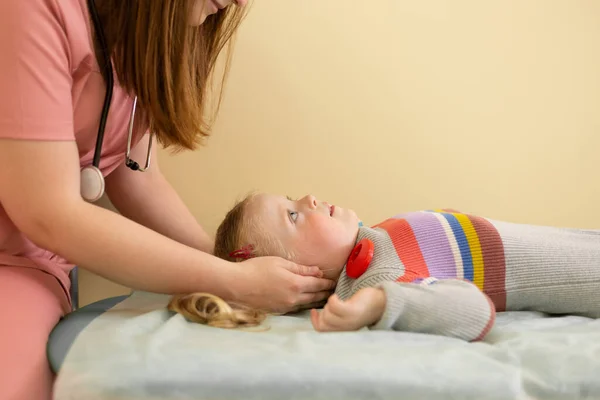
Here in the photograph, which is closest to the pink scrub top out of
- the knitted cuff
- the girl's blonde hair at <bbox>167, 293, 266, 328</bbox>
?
the girl's blonde hair at <bbox>167, 293, 266, 328</bbox>

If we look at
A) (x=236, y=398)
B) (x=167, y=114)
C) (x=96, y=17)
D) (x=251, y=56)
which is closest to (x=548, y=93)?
(x=251, y=56)

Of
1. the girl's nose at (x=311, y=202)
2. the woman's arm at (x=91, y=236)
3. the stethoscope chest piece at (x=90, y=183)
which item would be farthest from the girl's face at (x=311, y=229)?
the stethoscope chest piece at (x=90, y=183)

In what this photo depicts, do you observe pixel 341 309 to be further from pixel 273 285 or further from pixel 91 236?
pixel 91 236

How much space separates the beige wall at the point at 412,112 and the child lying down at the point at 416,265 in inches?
15.2

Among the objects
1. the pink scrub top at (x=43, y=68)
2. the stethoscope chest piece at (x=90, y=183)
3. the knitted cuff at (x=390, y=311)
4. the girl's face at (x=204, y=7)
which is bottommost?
the knitted cuff at (x=390, y=311)

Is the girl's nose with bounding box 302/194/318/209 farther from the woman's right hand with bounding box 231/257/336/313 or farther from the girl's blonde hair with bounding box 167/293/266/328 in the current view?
the girl's blonde hair with bounding box 167/293/266/328

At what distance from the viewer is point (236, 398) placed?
647 millimetres

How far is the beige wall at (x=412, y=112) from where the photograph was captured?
153cm

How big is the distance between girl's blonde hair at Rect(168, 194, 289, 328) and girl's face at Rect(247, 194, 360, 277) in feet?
0.07

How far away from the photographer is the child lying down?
2.75ft

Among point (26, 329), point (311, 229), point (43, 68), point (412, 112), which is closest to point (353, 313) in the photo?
point (311, 229)

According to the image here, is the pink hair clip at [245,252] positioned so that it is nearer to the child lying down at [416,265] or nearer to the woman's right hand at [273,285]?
the child lying down at [416,265]

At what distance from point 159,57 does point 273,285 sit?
423 mm

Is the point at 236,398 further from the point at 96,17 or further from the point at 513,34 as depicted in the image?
the point at 513,34
